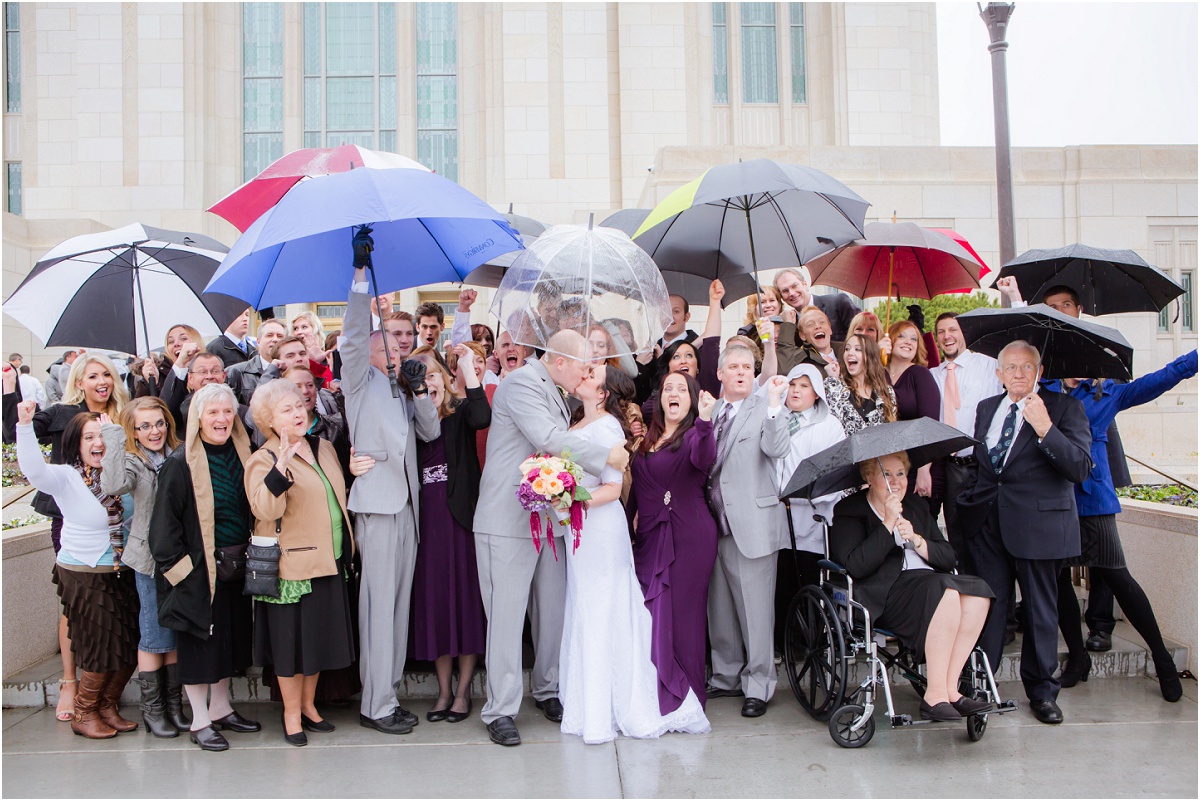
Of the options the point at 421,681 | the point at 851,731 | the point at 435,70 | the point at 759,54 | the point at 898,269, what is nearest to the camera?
the point at 851,731

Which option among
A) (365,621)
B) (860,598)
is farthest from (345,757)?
(860,598)

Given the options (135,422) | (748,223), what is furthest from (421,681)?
(748,223)

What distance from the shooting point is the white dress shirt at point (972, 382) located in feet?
22.2

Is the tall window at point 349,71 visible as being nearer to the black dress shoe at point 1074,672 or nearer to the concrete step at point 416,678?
the concrete step at point 416,678

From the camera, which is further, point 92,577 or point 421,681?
point 421,681

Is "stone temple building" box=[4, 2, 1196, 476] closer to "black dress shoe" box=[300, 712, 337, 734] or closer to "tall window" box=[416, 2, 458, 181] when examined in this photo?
"tall window" box=[416, 2, 458, 181]

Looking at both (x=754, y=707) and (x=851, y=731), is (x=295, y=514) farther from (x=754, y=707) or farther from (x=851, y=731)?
(x=851, y=731)

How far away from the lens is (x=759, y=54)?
981 inches

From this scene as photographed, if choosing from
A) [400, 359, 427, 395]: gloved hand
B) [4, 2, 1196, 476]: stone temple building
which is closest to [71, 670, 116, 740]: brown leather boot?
[400, 359, 427, 395]: gloved hand

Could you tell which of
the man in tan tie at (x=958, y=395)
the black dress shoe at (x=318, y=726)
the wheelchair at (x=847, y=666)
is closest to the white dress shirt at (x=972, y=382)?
the man in tan tie at (x=958, y=395)

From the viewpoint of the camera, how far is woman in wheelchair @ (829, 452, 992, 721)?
17.0 feet

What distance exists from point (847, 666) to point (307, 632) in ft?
9.56

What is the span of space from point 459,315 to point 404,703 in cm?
328

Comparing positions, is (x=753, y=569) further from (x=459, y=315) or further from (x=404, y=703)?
(x=459, y=315)
